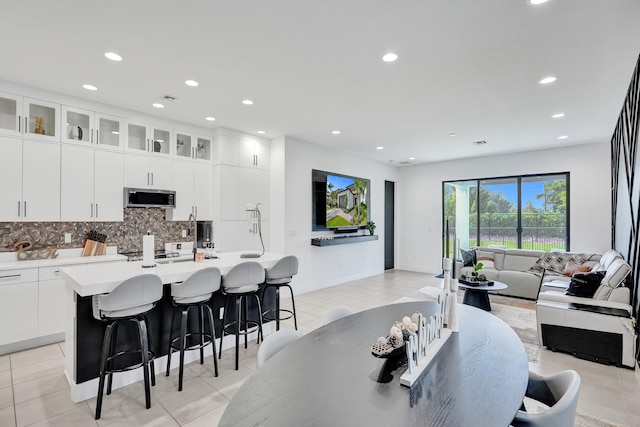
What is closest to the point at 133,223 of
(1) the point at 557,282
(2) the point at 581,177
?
(1) the point at 557,282

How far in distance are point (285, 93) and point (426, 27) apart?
184 centimetres

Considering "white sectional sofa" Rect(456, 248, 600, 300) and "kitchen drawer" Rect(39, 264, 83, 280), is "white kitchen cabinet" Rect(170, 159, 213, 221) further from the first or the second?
"white sectional sofa" Rect(456, 248, 600, 300)

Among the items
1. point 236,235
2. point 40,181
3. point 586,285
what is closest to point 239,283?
point 236,235

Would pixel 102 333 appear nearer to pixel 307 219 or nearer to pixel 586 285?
pixel 307 219

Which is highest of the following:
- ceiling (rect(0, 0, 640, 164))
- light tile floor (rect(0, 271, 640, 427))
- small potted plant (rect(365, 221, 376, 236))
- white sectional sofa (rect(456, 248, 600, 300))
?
ceiling (rect(0, 0, 640, 164))

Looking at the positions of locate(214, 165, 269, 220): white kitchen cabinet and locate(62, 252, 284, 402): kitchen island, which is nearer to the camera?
locate(62, 252, 284, 402): kitchen island

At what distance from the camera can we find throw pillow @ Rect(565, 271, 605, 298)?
3703mm

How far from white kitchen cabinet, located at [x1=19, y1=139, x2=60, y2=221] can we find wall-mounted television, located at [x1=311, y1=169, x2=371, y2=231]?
3.95 m

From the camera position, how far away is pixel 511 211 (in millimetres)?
7230

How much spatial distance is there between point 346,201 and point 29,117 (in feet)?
17.3

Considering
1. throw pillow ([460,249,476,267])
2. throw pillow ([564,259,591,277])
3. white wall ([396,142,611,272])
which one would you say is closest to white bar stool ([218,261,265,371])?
throw pillow ([460,249,476,267])

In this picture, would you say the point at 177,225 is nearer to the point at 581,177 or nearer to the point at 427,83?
the point at 427,83

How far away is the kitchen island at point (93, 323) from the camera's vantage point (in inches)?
97.3

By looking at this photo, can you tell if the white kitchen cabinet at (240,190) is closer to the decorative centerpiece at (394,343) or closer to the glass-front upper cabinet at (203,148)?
the glass-front upper cabinet at (203,148)
